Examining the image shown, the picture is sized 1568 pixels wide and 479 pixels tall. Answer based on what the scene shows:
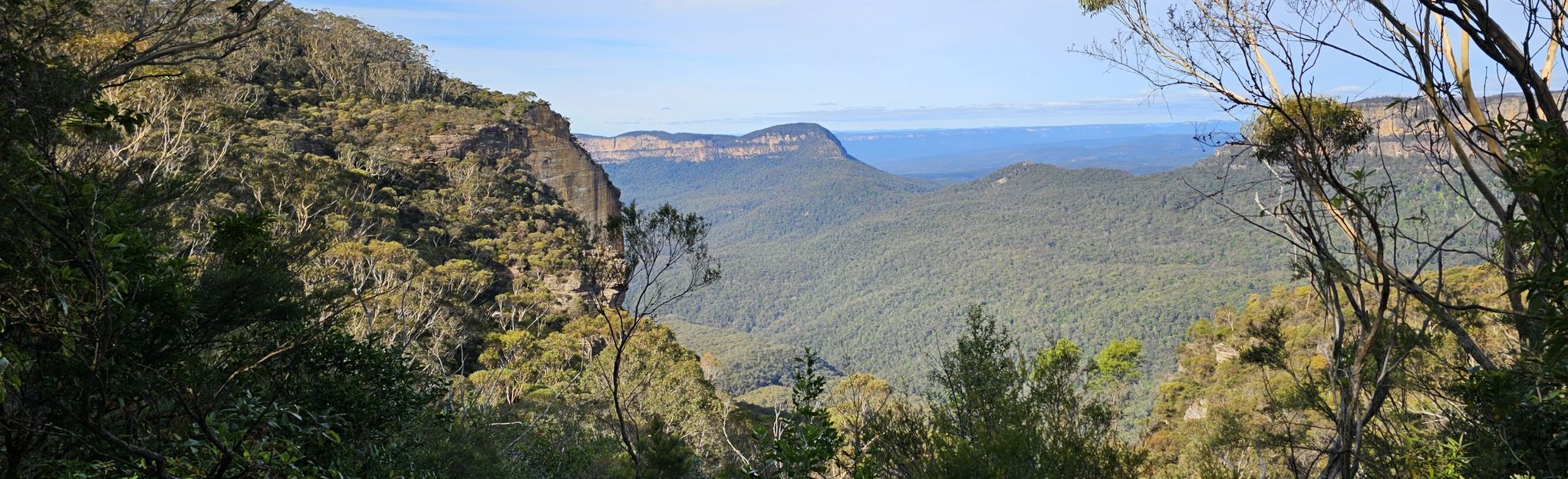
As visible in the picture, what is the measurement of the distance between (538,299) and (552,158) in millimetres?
14666

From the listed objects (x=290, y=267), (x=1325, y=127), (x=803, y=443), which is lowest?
(x=803, y=443)

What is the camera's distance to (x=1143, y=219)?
4316 inches

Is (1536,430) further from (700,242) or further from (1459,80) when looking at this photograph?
(700,242)

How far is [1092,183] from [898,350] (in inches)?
2567

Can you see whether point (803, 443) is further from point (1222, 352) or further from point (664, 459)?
point (1222, 352)

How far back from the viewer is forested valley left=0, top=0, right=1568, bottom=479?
9.08 ft

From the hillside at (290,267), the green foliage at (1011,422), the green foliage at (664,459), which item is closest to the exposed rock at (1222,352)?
the hillside at (290,267)

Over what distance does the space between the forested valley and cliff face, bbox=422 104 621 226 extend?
19cm

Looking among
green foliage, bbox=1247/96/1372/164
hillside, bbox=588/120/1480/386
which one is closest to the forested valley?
green foliage, bbox=1247/96/1372/164

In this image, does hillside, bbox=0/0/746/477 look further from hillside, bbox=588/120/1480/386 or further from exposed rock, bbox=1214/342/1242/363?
hillside, bbox=588/120/1480/386

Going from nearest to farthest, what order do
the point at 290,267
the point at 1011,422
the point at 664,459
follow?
the point at 1011,422
the point at 290,267
the point at 664,459

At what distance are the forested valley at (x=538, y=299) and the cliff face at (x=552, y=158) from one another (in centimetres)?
19

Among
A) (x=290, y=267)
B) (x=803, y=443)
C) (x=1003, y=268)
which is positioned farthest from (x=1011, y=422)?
(x=1003, y=268)

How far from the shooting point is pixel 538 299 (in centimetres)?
2442
